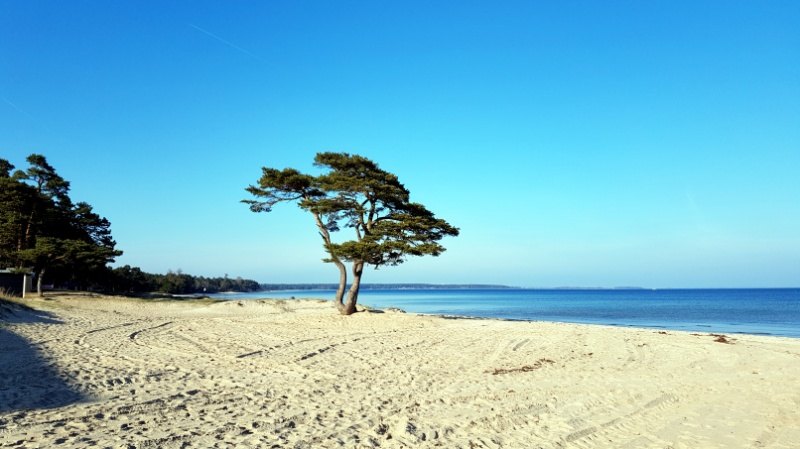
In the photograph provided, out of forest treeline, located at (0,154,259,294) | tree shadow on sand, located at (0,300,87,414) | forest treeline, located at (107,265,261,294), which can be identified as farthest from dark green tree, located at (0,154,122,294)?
tree shadow on sand, located at (0,300,87,414)

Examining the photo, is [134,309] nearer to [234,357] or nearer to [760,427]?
[234,357]

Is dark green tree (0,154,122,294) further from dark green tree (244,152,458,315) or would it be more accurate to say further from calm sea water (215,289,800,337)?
calm sea water (215,289,800,337)

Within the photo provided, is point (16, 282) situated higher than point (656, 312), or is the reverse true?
point (16, 282)

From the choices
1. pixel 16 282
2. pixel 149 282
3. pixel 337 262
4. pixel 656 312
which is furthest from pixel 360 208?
pixel 149 282

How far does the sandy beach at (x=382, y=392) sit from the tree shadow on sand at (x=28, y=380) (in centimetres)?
3

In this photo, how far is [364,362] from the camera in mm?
11531

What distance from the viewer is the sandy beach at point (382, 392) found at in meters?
6.21

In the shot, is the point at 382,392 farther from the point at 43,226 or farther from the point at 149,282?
the point at 149,282

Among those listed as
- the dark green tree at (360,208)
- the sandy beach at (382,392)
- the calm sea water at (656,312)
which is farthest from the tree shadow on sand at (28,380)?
the calm sea water at (656,312)

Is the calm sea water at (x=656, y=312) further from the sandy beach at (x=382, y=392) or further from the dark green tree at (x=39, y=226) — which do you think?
the dark green tree at (x=39, y=226)

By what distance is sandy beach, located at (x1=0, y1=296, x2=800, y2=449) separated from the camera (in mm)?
6215

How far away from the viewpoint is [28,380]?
8.07 metres

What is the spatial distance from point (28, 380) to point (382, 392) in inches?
212

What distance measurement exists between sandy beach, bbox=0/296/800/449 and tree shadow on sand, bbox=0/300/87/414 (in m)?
0.03
